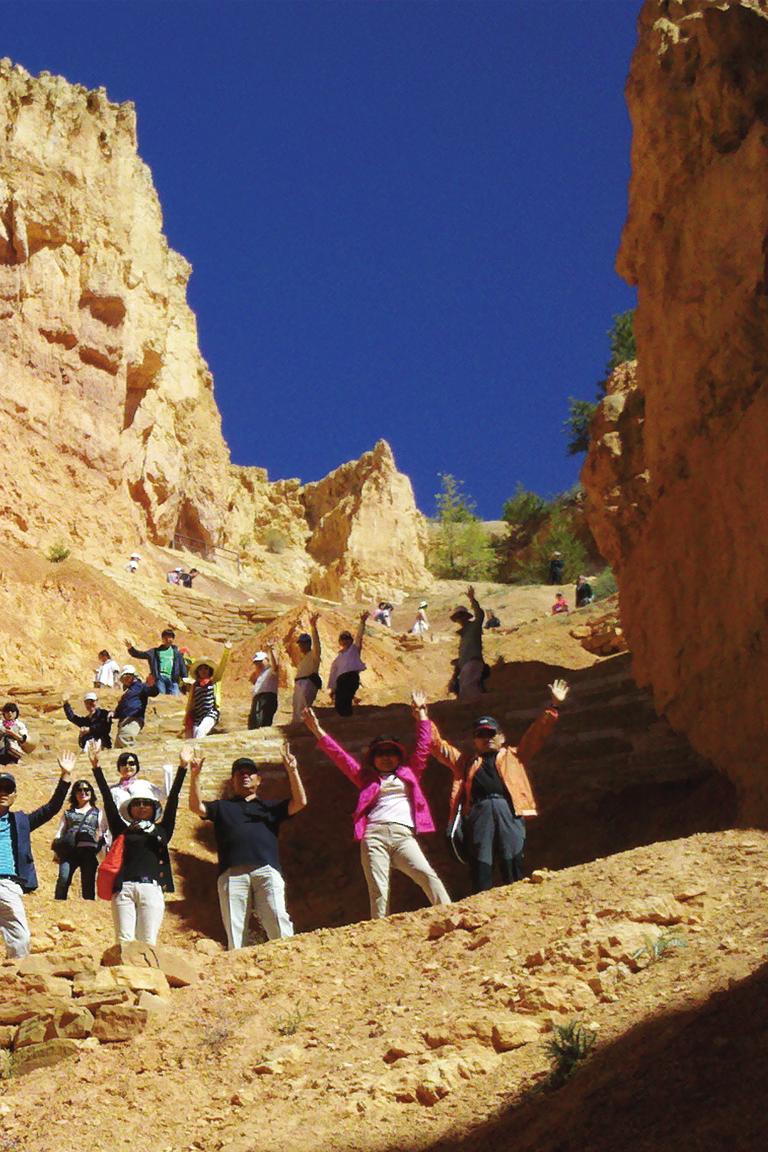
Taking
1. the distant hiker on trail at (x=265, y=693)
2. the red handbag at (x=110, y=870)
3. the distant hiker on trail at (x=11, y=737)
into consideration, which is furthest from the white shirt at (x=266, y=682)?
the red handbag at (x=110, y=870)

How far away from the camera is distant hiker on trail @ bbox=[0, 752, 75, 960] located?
30.4ft

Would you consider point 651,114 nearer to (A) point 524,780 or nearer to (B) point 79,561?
(A) point 524,780

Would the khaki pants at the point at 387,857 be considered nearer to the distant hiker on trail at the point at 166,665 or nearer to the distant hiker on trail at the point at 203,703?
the distant hiker on trail at the point at 203,703

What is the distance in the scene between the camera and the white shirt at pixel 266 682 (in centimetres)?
1798

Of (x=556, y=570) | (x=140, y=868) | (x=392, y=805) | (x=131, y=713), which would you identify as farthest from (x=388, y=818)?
(x=556, y=570)

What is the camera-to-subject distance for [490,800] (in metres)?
10.5

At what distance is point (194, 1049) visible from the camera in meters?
7.93

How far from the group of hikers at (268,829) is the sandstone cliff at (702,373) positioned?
7.37 feet

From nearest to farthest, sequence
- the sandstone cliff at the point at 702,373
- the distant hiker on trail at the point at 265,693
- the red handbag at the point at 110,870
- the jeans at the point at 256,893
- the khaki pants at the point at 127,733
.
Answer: the red handbag at the point at 110,870 → the jeans at the point at 256,893 → the sandstone cliff at the point at 702,373 → the distant hiker on trail at the point at 265,693 → the khaki pants at the point at 127,733

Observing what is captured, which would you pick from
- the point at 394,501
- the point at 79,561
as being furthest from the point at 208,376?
the point at 79,561

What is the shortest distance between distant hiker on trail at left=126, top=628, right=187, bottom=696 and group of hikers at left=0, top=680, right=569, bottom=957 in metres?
9.49

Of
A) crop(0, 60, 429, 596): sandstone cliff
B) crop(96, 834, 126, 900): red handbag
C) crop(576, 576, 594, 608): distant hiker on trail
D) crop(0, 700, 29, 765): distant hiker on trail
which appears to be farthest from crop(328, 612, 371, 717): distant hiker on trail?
crop(576, 576, 594, 608): distant hiker on trail

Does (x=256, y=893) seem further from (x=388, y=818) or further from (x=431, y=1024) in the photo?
(x=431, y=1024)

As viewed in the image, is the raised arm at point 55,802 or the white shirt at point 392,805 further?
the white shirt at point 392,805
